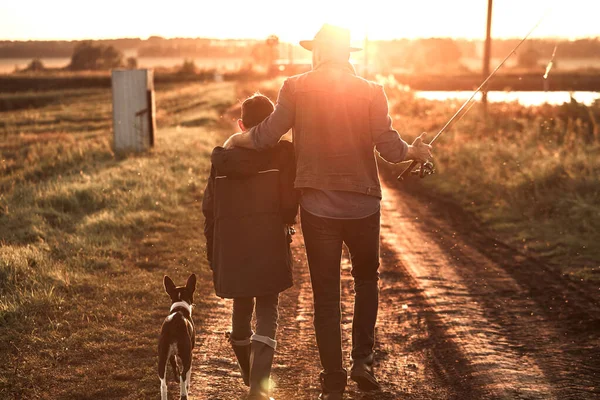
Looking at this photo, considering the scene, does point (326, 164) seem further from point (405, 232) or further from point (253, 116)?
point (405, 232)

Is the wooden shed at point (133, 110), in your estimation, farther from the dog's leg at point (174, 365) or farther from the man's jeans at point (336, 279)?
the man's jeans at point (336, 279)

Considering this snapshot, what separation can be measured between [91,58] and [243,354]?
101572 mm

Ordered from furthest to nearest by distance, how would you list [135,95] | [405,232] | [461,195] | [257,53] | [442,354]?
1. [257,53]
2. [135,95]
3. [461,195]
4. [405,232]
5. [442,354]

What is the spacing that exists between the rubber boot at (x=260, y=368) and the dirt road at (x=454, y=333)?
350mm

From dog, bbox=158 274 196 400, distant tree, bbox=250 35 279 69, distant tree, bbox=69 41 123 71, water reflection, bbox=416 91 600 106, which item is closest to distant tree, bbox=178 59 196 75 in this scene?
distant tree, bbox=250 35 279 69

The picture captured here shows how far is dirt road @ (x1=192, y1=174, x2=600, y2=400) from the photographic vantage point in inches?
191

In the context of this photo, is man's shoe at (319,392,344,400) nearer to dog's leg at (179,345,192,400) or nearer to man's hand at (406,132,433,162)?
dog's leg at (179,345,192,400)

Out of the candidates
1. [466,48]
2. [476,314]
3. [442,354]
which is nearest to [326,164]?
[442,354]

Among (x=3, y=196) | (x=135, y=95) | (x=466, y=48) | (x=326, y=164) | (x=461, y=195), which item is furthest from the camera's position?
(x=466, y=48)

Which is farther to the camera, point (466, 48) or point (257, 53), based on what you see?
point (466, 48)

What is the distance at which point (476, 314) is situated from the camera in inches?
257

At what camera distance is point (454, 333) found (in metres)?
5.98

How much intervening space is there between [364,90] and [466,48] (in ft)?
450

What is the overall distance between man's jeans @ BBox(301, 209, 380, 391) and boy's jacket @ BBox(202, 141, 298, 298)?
0.62ft
